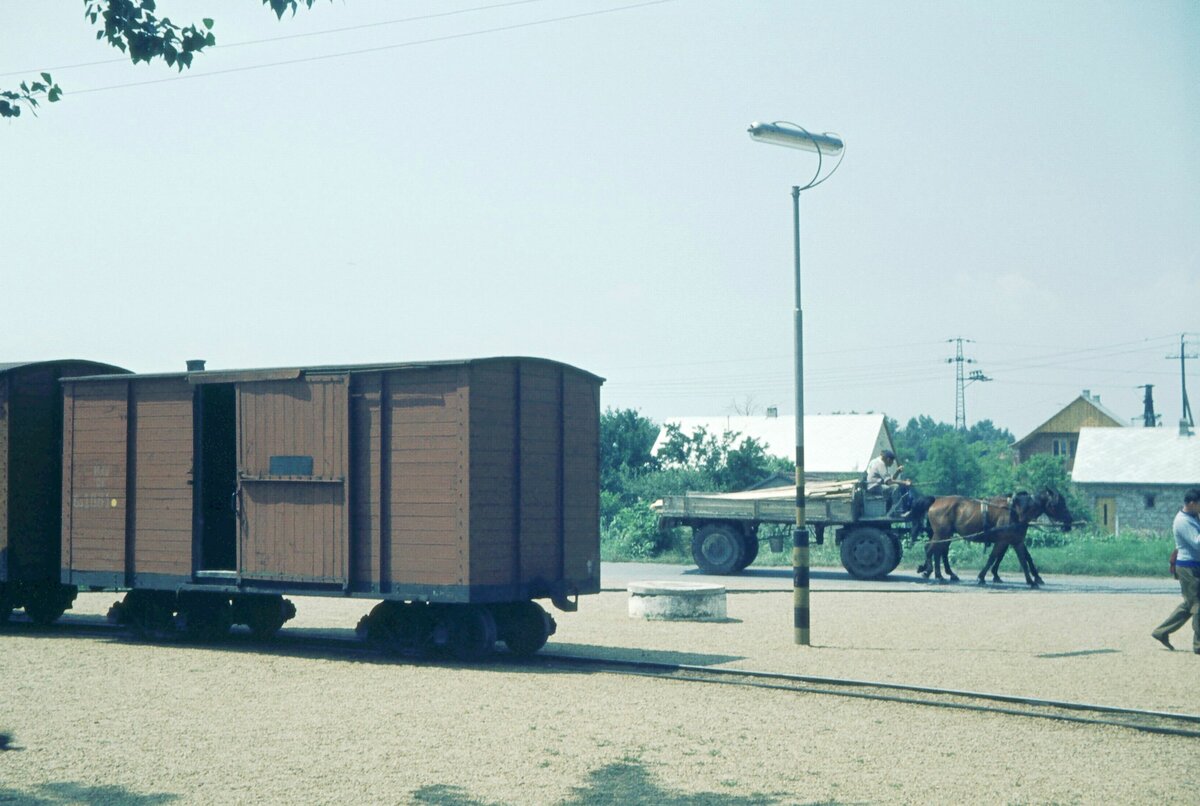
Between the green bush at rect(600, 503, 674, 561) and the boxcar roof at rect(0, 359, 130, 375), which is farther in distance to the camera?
the green bush at rect(600, 503, 674, 561)

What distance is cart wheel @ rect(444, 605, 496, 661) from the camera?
514 inches

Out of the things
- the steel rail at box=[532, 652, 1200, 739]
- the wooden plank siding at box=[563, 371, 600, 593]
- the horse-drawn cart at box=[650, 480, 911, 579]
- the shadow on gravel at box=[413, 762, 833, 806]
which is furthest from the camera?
the horse-drawn cart at box=[650, 480, 911, 579]

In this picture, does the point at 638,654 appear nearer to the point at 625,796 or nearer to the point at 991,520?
the point at 625,796

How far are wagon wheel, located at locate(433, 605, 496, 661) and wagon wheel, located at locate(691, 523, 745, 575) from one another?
14662 mm

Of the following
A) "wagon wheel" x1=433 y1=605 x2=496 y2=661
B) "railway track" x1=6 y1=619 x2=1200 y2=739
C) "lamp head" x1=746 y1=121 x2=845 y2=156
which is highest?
"lamp head" x1=746 y1=121 x2=845 y2=156

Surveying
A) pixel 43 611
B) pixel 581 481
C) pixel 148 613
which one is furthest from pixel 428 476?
pixel 43 611

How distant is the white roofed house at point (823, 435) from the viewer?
64.4 m

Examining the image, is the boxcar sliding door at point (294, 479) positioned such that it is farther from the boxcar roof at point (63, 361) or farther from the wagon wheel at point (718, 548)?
the wagon wheel at point (718, 548)

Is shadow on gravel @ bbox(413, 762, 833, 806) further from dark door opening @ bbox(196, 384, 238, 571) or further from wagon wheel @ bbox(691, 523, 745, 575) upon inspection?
wagon wheel @ bbox(691, 523, 745, 575)

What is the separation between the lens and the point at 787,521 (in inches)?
1041

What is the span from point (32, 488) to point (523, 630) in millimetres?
7543

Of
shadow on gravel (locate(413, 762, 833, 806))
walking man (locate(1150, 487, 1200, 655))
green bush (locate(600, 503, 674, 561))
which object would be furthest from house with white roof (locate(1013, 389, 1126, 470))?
shadow on gravel (locate(413, 762, 833, 806))

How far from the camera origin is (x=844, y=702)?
10.6 metres

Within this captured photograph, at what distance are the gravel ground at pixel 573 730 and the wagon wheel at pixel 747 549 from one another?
39.6 ft
